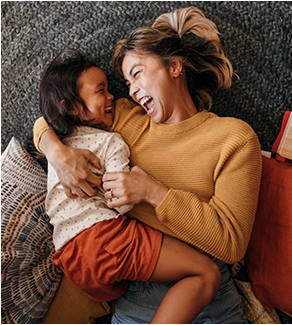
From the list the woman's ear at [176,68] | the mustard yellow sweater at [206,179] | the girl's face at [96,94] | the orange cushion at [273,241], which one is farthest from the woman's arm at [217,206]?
the woman's ear at [176,68]

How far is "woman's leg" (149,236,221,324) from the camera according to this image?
1.18 metres

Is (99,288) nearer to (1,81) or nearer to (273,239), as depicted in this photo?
(273,239)

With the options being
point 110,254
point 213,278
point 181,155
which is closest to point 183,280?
point 213,278

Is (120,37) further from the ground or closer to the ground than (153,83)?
further from the ground

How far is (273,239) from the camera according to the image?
1318mm

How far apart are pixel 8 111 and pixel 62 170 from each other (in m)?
0.48

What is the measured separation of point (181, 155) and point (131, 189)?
228 mm

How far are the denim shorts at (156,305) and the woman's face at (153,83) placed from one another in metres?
0.59

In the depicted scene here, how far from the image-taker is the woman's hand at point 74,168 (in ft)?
4.12

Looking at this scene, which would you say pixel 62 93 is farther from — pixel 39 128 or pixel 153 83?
pixel 153 83

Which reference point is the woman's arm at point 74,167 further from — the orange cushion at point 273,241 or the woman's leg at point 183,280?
the orange cushion at point 273,241

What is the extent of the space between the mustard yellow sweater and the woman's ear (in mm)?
165

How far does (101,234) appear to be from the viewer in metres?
1.24

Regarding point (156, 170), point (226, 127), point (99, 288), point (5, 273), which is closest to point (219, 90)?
point (226, 127)
